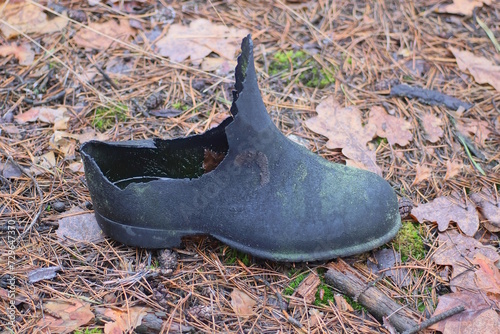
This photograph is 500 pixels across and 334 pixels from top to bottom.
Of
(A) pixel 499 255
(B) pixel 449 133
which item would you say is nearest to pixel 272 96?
(B) pixel 449 133

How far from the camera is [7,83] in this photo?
9.52 feet

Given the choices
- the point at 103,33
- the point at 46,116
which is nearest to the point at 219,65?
the point at 103,33

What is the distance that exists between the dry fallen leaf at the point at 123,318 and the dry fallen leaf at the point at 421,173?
1.40m

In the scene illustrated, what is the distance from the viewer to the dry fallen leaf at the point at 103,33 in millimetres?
3160

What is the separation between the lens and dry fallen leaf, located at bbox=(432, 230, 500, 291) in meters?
2.05

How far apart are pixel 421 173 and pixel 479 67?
1.06 m

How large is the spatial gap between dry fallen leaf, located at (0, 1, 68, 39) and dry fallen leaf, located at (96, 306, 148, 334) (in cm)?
202

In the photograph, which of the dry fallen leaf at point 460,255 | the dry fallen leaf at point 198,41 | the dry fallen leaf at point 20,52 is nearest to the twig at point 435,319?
the dry fallen leaf at point 460,255

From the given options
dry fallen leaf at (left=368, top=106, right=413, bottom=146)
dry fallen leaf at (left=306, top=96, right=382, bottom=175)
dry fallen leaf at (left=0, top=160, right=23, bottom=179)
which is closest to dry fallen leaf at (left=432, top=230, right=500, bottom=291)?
dry fallen leaf at (left=306, top=96, right=382, bottom=175)

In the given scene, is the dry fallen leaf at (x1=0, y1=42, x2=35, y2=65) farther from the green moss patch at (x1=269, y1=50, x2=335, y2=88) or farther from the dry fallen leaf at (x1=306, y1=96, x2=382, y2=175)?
the dry fallen leaf at (x1=306, y1=96, x2=382, y2=175)

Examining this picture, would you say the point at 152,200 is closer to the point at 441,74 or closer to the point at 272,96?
the point at 272,96

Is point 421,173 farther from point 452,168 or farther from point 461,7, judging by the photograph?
point 461,7

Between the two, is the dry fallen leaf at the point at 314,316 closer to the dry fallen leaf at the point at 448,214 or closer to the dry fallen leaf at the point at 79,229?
the dry fallen leaf at the point at 448,214

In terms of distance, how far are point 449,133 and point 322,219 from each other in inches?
47.2
